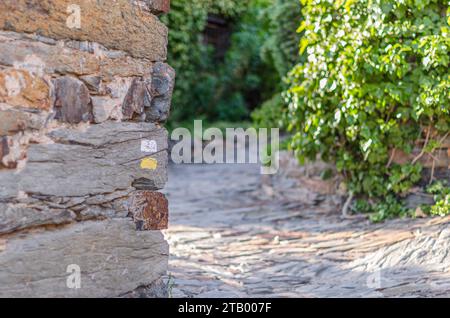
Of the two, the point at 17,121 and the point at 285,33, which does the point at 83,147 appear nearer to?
the point at 17,121

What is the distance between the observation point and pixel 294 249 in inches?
174

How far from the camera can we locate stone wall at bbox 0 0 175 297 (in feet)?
6.92

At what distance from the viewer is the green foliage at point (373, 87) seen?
14.3 ft

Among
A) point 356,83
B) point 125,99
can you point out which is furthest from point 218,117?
point 125,99

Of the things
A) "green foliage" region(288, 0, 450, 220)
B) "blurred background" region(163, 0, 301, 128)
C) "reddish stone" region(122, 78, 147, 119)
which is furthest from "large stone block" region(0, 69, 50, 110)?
"blurred background" region(163, 0, 301, 128)

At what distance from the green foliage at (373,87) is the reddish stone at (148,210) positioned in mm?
2536

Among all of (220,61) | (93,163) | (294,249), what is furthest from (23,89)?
(220,61)

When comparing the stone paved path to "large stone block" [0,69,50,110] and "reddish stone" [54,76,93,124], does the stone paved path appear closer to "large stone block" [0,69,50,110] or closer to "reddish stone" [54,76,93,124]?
"reddish stone" [54,76,93,124]

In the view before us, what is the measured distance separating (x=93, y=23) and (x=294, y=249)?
2.64 m

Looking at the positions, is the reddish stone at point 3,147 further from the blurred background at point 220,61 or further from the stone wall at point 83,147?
the blurred background at point 220,61

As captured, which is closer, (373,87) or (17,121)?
(17,121)

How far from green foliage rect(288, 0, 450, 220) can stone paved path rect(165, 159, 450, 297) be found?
19.4 inches

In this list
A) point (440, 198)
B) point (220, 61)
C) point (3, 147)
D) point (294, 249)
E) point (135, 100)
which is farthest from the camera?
point (220, 61)

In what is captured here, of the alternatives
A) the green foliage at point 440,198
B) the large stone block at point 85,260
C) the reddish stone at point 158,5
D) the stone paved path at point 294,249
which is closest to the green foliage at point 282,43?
the stone paved path at point 294,249
